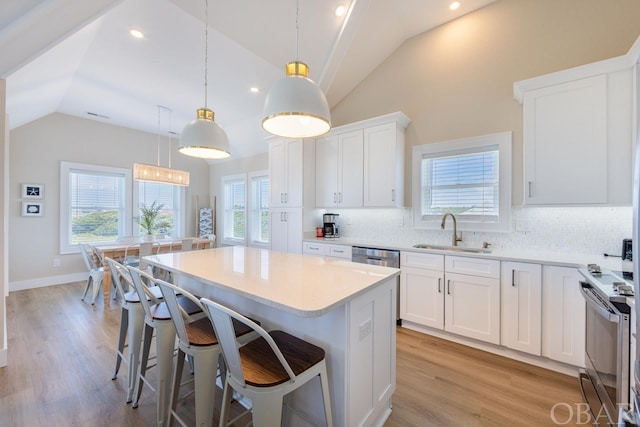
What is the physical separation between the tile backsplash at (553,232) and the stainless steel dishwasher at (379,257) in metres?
0.63

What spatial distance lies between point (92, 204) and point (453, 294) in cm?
642

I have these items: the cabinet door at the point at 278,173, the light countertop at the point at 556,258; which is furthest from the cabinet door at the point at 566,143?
the cabinet door at the point at 278,173

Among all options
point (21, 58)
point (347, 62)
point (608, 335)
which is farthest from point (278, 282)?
point (347, 62)

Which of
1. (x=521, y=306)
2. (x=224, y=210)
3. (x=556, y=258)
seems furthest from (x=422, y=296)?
(x=224, y=210)

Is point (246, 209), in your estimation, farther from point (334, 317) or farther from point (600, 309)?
point (600, 309)

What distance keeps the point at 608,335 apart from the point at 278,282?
75.9 inches

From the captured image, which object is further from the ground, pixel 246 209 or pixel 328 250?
pixel 246 209

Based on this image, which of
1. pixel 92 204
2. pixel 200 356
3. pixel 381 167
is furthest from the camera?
pixel 92 204

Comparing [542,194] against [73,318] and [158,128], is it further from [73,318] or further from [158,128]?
[158,128]

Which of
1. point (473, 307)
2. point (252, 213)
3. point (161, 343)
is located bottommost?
point (473, 307)

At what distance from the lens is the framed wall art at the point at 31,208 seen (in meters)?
4.36

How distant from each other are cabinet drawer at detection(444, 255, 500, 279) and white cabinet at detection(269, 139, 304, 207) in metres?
2.19

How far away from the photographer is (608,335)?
4.92 ft

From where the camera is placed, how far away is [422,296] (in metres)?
2.87
